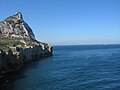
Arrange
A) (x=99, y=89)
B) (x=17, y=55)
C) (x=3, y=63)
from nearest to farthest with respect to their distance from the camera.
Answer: (x=99, y=89)
(x=3, y=63)
(x=17, y=55)

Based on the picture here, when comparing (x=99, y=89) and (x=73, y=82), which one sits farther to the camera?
(x=73, y=82)

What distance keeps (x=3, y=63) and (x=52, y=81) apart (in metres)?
22.7

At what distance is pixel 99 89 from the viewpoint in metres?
63.0

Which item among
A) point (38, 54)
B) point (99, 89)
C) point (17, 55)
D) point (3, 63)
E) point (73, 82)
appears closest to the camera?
point (99, 89)

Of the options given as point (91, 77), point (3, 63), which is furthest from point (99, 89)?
point (3, 63)

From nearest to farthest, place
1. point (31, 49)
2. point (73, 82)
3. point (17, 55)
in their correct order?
point (73, 82)
point (17, 55)
point (31, 49)

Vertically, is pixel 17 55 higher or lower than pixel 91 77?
higher

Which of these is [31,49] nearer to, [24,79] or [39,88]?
[24,79]

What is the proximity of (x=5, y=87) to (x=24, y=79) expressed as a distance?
1242cm

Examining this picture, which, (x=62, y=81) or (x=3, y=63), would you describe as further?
(x=3, y=63)

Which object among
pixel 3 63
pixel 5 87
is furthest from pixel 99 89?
pixel 3 63

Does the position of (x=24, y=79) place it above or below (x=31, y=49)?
below

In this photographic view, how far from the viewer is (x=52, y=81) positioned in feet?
249

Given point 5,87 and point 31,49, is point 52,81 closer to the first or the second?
point 5,87
